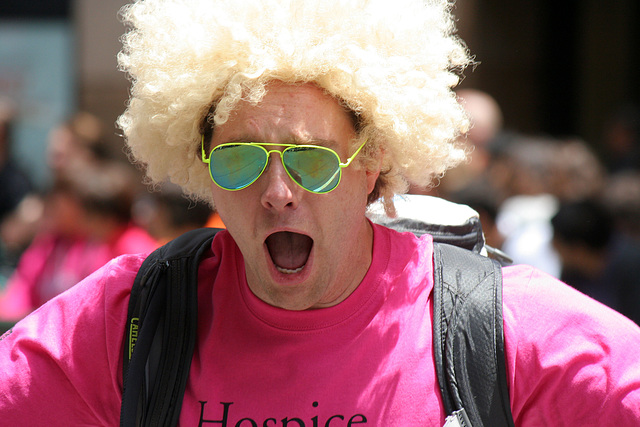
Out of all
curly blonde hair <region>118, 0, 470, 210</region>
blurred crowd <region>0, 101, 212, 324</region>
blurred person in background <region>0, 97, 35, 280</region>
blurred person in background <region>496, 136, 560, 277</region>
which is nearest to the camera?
curly blonde hair <region>118, 0, 470, 210</region>

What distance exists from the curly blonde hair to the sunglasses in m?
0.11

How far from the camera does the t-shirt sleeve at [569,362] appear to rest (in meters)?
1.86

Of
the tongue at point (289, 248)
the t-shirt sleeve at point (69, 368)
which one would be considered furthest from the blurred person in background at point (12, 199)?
the tongue at point (289, 248)

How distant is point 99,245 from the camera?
5.07 metres

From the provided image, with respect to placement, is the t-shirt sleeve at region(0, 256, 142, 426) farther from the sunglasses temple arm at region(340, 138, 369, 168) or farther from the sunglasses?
the sunglasses temple arm at region(340, 138, 369, 168)

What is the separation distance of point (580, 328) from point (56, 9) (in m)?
6.97

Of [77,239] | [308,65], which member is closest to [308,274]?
[308,65]

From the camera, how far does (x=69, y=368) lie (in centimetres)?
207

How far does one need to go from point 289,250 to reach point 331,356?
288 millimetres

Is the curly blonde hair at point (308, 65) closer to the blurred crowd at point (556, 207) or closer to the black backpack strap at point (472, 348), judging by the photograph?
the black backpack strap at point (472, 348)

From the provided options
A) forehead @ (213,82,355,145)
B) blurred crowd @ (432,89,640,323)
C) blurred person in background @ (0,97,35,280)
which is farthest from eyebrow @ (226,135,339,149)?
blurred person in background @ (0,97,35,280)

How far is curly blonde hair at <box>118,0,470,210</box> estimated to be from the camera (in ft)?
6.44

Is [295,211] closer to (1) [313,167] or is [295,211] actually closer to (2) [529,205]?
(1) [313,167]

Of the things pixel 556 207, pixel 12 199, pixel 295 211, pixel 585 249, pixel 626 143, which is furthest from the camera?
pixel 626 143
